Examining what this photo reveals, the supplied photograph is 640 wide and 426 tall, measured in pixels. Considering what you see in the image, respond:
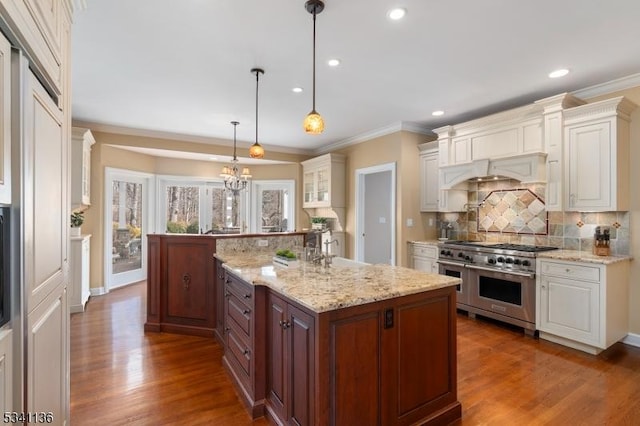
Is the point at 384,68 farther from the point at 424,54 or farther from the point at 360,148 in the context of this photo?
the point at 360,148

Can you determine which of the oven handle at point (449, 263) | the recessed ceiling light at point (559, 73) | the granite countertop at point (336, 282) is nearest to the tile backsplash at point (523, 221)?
the oven handle at point (449, 263)

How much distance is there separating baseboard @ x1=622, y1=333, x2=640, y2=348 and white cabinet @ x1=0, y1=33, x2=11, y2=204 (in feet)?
16.5

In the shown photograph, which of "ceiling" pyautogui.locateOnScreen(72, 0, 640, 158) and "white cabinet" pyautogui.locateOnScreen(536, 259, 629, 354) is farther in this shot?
"white cabinet" pyautogui.locateOnScreen(536, 259, 629, 354)

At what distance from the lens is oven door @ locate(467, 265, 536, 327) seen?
3543 millimetres

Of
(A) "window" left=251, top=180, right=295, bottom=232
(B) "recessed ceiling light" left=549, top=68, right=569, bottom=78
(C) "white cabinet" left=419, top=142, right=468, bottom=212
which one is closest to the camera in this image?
(B) "recessed ceiling light" left=549, top=68, right=569, bottom=78

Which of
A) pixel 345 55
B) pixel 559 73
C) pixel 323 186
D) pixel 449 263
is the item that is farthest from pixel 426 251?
pixel 345 55

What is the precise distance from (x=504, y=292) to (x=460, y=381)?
5.30 ft

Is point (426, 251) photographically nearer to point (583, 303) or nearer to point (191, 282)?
point (583, 303)

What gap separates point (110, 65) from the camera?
121 inches

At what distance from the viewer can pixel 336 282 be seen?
210 cm

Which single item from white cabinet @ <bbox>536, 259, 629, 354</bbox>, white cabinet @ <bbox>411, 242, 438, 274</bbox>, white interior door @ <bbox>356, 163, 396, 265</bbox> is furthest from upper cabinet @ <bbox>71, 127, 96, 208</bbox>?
white cabinet @ <bbox>536, 259, 629, 354</bbox>

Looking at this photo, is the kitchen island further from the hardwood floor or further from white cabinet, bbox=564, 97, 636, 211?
white cabinet, bbox=564, 97, 636, 211

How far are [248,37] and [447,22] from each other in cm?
154

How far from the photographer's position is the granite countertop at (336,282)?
173 cm
